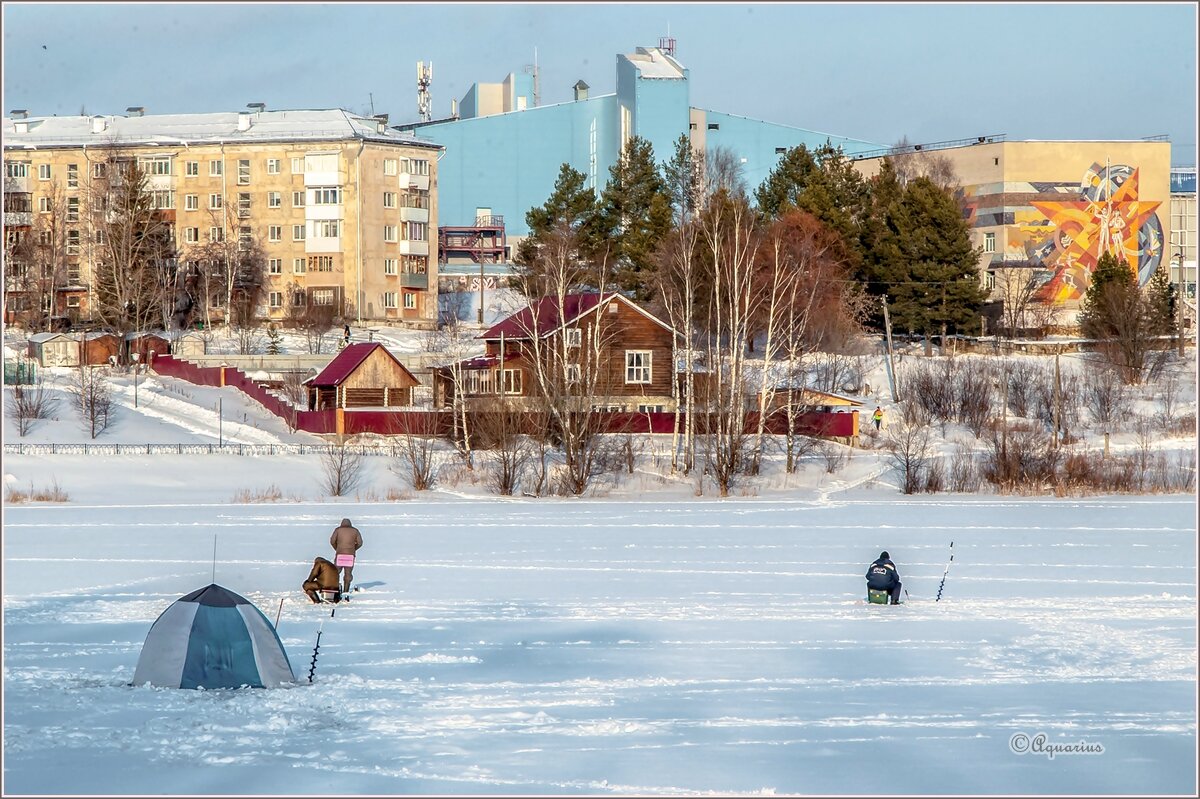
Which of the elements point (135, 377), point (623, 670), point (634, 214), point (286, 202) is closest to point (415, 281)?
point (286, 202)

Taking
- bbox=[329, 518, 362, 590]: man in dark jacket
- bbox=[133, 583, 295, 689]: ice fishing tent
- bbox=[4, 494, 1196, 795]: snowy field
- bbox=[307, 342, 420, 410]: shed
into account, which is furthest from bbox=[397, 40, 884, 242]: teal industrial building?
bbox=[133, 583, 295, 689]: ice fishing tent

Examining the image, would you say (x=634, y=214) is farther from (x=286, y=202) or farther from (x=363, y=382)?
(x=363, y=382)

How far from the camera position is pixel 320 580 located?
Answer: 772 inches

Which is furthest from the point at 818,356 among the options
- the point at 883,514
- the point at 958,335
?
the point at 883,514

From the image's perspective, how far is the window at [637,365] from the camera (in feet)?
175

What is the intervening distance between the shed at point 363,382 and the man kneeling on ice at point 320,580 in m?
31.7

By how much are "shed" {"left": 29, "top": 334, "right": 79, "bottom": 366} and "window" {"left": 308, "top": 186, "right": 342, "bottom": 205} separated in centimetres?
1653

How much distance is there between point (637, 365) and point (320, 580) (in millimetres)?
34469

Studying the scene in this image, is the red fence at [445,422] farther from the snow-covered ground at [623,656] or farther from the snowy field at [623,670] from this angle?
the snowy field at [623,670]

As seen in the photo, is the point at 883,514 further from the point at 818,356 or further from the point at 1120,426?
the point at 818,356

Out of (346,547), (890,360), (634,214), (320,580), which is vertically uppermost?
(634,214)

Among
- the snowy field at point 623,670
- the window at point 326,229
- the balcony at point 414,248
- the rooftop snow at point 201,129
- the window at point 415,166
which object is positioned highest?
the rooftop snow at point 201,129

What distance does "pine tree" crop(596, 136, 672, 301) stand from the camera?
64.9 m

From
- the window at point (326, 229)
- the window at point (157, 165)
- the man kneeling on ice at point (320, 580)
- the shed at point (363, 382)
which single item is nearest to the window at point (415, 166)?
the window at point (326, 229)
